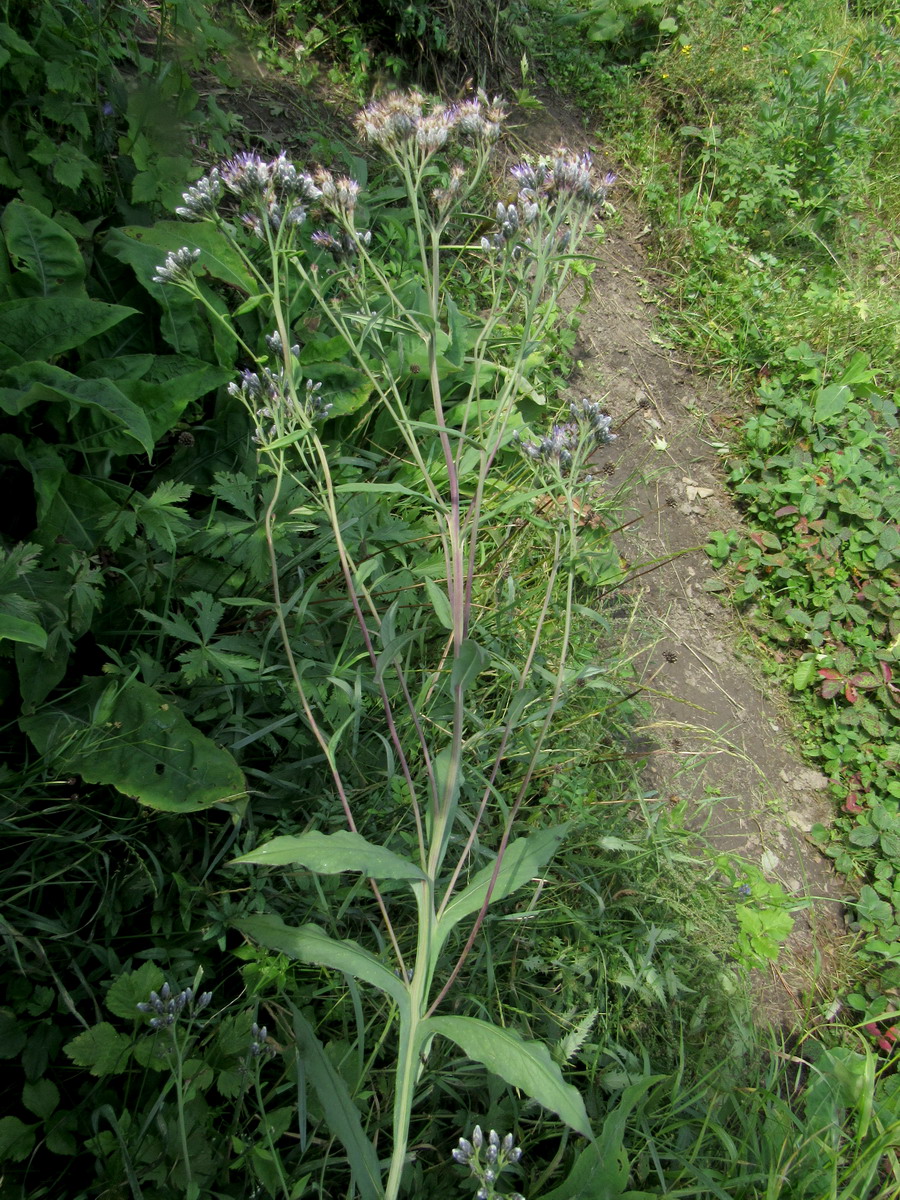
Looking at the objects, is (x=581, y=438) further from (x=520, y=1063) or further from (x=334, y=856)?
(x=520, y=1063)

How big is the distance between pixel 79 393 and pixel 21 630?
2.29 feet

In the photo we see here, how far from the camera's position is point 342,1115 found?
4.24 ft

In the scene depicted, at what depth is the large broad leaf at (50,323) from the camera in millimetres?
1879

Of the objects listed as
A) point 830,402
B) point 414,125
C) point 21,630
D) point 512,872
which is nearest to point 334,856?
point 512,872

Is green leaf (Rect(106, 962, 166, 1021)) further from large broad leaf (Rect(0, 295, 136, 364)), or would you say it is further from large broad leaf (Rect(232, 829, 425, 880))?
large broad leaf (Rect(0, 295, 136, 364))

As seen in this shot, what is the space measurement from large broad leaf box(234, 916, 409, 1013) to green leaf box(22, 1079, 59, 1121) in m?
0.51

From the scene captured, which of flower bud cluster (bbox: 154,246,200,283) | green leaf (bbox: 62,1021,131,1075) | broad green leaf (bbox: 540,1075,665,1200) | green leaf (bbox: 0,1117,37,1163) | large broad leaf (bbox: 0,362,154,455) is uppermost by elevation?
flower bud cluster (bbox: 154,246,200,283)

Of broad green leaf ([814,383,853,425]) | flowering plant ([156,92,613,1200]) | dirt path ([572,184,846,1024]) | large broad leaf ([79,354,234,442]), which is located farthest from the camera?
broad green leaf ([814,383,853,425])

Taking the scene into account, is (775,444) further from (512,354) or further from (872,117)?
(872,117)

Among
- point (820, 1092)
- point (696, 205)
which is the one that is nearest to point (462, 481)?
point (820, 1092)

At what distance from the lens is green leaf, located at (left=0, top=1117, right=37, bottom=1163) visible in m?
1.38

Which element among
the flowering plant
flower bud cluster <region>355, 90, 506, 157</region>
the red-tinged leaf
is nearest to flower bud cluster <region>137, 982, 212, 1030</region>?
the flowering plant

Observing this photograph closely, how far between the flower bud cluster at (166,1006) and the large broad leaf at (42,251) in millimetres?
1675

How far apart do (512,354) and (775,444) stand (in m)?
1.53
